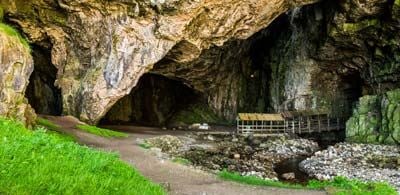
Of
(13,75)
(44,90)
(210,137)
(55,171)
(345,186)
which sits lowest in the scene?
(345,186)

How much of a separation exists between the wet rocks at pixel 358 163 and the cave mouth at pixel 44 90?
28014 mm

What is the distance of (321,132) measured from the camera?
52000 millimetres

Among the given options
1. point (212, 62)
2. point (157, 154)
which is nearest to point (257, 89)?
point (212, 62)

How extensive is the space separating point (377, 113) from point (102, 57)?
27971 millimetres

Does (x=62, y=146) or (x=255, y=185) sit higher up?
(x=62, y=146)

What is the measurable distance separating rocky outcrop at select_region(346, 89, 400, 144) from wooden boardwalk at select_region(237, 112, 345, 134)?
19.7 feet

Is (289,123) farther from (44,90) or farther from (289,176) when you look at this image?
(44,90)

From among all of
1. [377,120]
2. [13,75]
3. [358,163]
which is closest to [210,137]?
[358,163]

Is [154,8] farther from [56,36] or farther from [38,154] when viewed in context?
[38,154]

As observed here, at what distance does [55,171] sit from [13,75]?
18.2 meters

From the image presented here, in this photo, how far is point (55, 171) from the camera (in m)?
7.22

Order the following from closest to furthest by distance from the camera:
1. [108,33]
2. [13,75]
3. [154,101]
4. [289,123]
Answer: [13,75]
[108,33]
[289,123]
[154,101]

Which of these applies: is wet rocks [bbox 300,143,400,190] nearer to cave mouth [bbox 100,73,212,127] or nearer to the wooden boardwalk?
the wooden boardwalk

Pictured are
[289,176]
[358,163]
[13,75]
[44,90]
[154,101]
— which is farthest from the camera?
[154,101]
